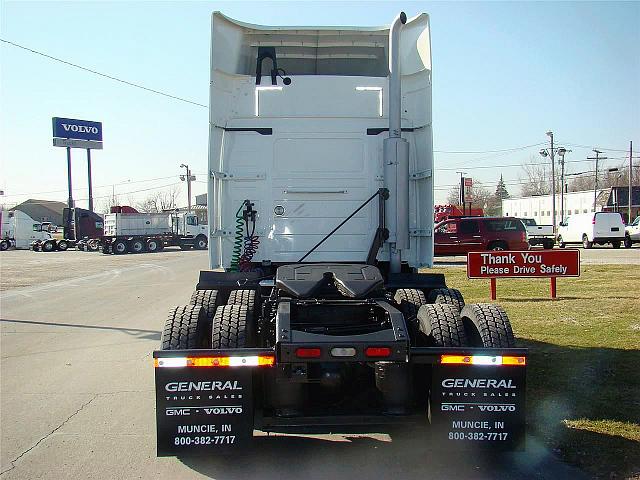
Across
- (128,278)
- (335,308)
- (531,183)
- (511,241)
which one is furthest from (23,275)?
(531,183)

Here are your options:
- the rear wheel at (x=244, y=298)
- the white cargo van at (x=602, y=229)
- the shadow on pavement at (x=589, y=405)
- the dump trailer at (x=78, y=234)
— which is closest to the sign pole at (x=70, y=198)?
the dump trailer at (x=78, y=234)

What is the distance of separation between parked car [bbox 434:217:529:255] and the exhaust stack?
1970cm

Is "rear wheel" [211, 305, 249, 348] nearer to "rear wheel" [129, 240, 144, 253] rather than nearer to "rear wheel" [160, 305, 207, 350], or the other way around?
"rear wheel" [160, 305, 207, 350]

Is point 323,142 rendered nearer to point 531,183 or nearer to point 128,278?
point 128,278

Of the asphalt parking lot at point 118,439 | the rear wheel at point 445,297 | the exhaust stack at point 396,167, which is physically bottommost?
the asphalt parking lot at point 118,439

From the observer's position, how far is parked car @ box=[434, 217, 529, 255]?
25922 mm

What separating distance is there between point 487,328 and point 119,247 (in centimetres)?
4277

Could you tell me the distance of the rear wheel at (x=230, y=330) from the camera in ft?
14.9

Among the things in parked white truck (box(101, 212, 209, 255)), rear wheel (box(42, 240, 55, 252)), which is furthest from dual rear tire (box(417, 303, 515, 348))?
rear wheel (box(42, 240, 55, 252))

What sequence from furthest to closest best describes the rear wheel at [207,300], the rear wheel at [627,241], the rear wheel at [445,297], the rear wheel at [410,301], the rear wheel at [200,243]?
1. the rear wheel at [200,243]
2. the rear wheel at [627,241]
3. the rear wheel at [445,297]
4. the rear wheel at [410,301]
5. the rear wheel at [207,300]

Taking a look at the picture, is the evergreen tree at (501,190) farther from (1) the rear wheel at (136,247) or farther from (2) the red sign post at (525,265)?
(2) the red sign post at (525,265)

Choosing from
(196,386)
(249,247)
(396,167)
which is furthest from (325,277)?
(249,247)

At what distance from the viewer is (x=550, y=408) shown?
19.0 ft

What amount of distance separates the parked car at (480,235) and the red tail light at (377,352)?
2230cm
